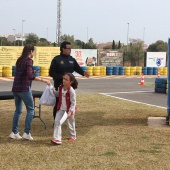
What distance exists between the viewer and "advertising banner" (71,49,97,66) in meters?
31.7

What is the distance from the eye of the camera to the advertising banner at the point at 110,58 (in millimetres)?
33875

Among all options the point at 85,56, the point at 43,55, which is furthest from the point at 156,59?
the point at 43,55

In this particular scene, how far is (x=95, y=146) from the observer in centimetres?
675

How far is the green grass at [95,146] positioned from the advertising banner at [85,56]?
21.6 m

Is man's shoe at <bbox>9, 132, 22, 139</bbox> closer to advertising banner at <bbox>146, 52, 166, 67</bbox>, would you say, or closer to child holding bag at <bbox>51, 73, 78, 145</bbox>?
A: child holding bag at <bbox>51, 73, 78, 145</bbox>

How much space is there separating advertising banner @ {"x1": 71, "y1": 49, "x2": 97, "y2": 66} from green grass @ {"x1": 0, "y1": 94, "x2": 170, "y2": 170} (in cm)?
2165

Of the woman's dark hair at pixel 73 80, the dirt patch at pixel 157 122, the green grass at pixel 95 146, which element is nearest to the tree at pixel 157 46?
the dirt patch at pixel 157 122

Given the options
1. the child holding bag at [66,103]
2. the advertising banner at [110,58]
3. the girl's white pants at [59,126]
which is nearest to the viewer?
the girl's white pants at [59,126]

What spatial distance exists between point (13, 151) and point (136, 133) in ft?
8.96

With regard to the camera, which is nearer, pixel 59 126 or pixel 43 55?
pixel 59 126

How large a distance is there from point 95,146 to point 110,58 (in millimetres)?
28072

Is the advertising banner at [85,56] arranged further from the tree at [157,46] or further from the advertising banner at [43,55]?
the tree at [157,46]

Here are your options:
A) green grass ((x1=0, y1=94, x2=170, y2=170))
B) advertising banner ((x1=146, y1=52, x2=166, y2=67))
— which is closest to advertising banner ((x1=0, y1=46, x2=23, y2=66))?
advertising banner ((x1=146, y1=52, x2=166, y2=67))

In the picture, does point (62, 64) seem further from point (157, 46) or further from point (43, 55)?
point (157, 46)
